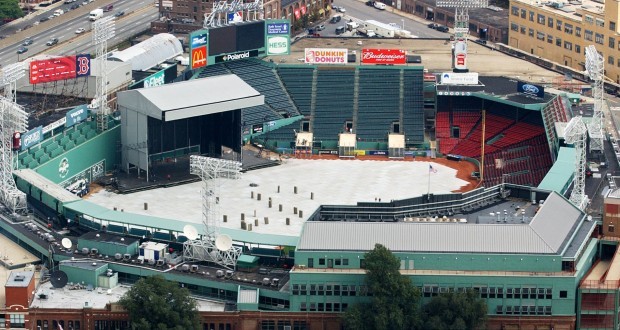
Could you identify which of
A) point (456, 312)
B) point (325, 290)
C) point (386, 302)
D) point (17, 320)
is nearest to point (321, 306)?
point (325, 290)

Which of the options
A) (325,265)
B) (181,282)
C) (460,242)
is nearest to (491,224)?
(460,242)

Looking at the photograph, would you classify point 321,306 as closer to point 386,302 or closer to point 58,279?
point 386,302

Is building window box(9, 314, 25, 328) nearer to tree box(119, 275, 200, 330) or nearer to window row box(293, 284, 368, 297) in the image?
tree box(119, 275, 200, 330)

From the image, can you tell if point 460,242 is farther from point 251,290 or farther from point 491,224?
point 251,290

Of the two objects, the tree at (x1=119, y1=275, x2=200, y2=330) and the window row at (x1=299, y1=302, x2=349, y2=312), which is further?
the window row at (x1=299, y1=302, x2=349, y2=312)

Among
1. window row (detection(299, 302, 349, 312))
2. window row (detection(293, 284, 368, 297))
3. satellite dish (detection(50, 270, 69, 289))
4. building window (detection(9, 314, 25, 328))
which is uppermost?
window row (detection(293, 284, 368, 297))

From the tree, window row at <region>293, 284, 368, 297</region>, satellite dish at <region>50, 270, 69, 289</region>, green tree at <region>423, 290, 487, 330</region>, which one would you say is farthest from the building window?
green tree at <region>423, 290, 487, 330</region>

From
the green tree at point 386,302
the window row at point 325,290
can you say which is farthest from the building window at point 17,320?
the green tree at point 386,302

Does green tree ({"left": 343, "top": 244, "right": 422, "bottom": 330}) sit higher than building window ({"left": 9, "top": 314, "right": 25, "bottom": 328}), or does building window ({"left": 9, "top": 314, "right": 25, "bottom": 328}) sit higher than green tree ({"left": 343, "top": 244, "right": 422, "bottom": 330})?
green tree ({"left": 343, "top": 244, "right": 422, "bottom": 330})

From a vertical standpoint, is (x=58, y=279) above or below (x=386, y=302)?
below
